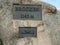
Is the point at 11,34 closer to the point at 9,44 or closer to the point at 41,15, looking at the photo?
the point at 9,44

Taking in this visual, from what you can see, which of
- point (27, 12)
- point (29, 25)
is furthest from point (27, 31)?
point (27, 12)

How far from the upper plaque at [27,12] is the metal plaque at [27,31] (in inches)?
5.1

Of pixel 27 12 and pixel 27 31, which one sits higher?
pixel 27 12

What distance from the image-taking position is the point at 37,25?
4.82m

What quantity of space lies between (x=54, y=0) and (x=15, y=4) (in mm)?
508

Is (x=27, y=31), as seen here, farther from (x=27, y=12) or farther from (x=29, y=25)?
(x=27, y=12)

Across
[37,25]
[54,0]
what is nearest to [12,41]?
[37,25]

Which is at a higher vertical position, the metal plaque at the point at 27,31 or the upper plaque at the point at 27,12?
the upper plaque at the point at 27,12

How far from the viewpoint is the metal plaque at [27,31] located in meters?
4.82

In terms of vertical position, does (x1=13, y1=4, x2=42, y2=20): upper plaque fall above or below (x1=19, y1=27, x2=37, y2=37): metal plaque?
above

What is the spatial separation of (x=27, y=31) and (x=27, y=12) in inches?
9.7

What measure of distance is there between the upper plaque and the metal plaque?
0.43 ft

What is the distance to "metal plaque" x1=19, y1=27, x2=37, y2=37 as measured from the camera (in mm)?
4816

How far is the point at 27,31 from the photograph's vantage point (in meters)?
4.81
